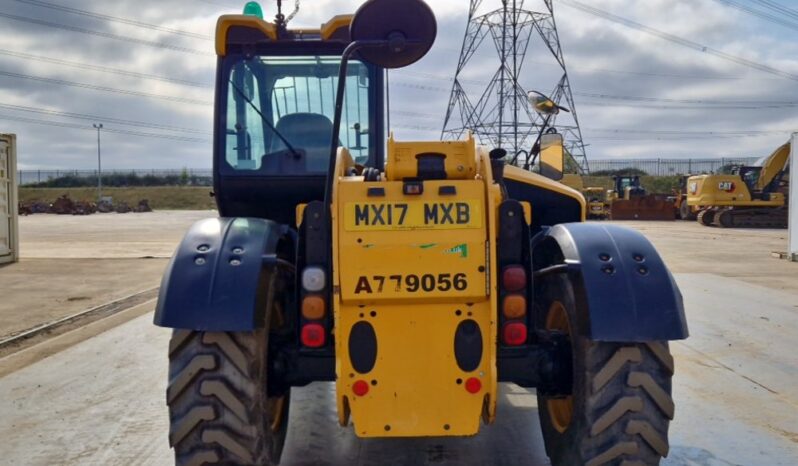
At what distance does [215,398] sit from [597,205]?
3540 cm

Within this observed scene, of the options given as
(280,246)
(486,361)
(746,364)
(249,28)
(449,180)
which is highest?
(249,28)

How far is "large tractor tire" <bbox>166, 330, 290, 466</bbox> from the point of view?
3264mm

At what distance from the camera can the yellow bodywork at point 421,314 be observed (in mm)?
3193

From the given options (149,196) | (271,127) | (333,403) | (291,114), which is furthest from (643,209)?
(149,196)

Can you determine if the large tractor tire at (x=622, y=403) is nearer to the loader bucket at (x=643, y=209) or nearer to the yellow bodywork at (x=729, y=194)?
the yellow bodywork at (x=729, y=194)

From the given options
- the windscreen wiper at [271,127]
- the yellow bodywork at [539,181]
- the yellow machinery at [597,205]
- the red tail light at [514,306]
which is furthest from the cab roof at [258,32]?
the yellow machinery at [597,205]

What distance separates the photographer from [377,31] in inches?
127

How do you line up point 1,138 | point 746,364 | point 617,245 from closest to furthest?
point 617,245 → point 746,364 → point 1,138

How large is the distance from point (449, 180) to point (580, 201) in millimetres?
1835

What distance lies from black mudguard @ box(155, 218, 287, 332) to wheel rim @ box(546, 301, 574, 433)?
1.48 meters

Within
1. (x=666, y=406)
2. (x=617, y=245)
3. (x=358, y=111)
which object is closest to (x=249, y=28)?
(x=358, y=111)

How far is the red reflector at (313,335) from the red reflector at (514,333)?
883 millimetres

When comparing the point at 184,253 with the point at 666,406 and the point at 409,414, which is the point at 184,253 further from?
the point at 666,406

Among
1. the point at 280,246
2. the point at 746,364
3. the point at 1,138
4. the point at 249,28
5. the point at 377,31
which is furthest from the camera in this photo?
the point at 1,138
